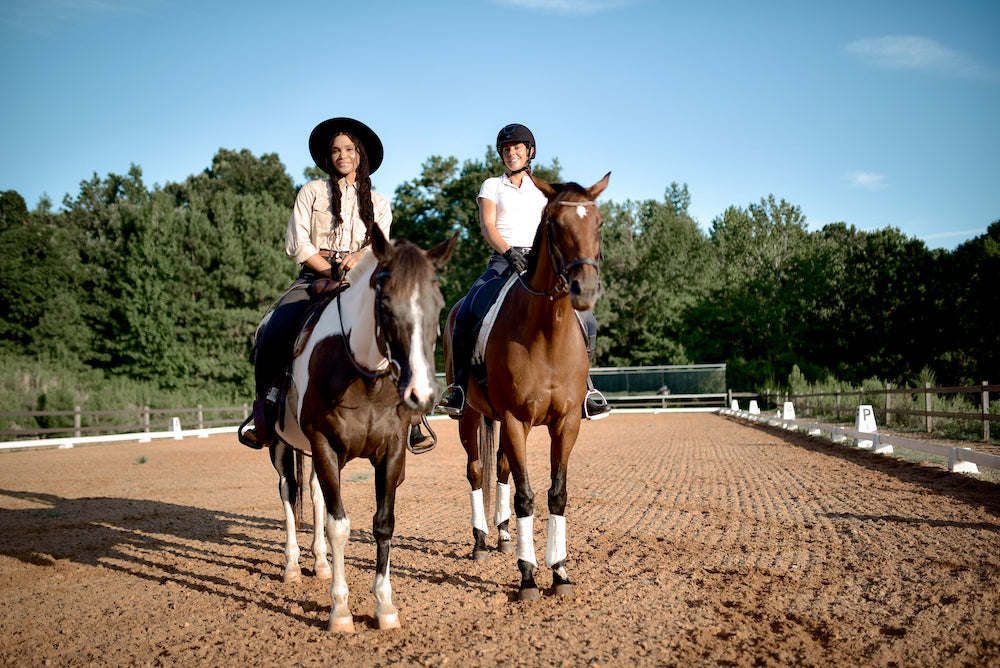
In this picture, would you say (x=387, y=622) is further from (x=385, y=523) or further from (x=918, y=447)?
(x=918, y=447)

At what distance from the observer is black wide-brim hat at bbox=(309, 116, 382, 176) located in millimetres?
5703

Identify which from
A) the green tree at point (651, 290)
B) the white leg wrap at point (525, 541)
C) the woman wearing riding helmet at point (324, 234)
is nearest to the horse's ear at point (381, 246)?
the woman wearing riding helmet at point (324, 234)

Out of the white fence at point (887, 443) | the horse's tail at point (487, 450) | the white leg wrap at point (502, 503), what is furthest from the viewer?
the white fence at point (887, 443)

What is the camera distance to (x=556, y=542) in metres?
5.03

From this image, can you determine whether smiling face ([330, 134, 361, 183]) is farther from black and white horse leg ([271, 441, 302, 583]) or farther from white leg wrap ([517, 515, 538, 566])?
white leg wrap ([517, 515, 538, 566])

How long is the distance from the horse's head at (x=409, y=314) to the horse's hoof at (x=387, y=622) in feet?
4.96

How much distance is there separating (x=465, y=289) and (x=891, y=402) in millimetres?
28080

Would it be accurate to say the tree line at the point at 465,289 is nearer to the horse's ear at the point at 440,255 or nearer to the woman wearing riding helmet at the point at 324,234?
the woman wearing riding helmet at the point at 324,234

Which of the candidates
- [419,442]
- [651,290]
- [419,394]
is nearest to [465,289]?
[651,290]

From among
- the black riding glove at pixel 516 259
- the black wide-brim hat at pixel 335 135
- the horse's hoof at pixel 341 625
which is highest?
the black wide-brim hat at pixel 335 135

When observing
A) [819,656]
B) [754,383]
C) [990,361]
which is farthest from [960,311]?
[819,656]

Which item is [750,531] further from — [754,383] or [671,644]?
[754,383]

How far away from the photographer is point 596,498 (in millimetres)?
9367

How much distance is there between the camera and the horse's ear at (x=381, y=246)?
3.90m
